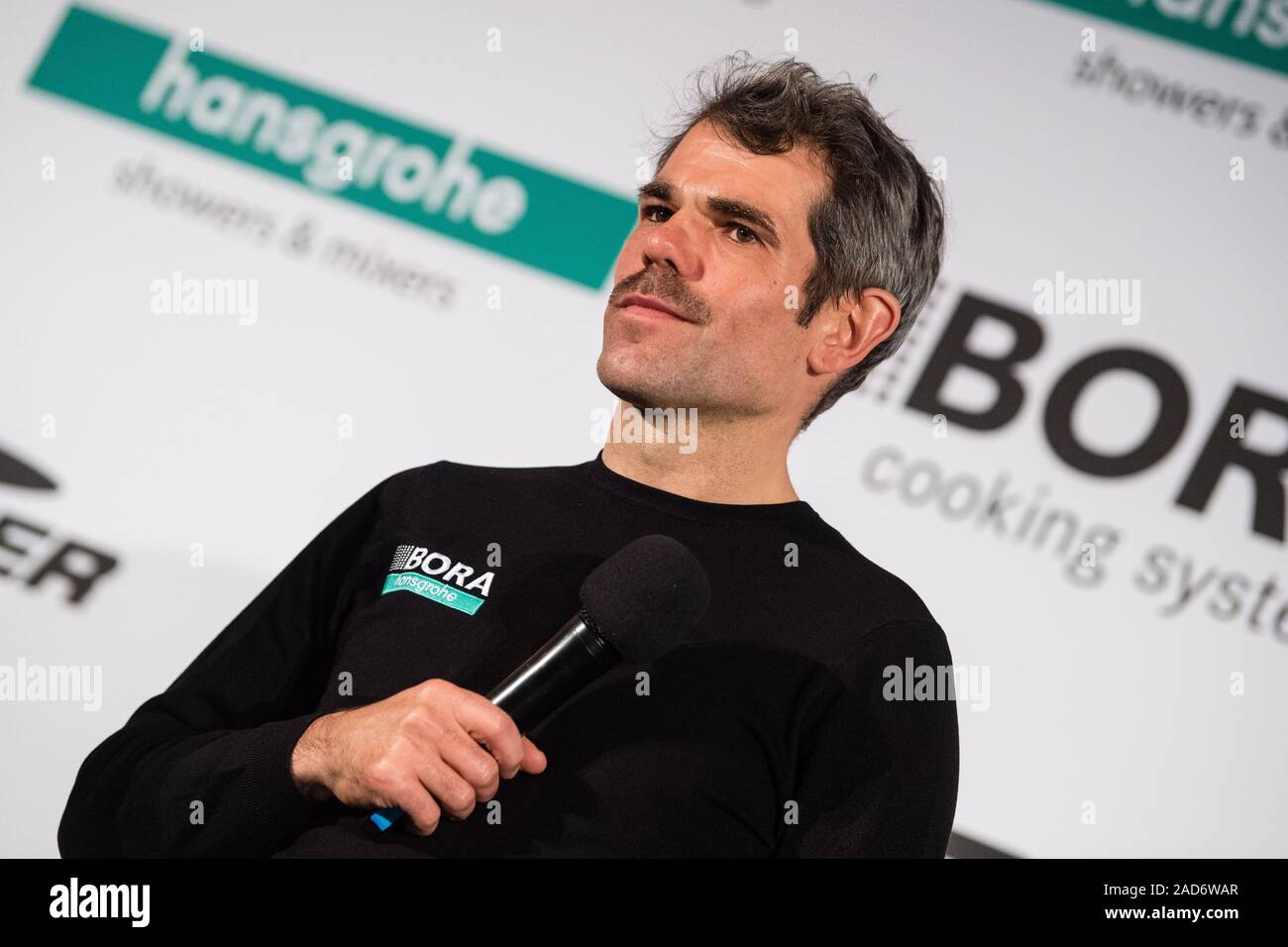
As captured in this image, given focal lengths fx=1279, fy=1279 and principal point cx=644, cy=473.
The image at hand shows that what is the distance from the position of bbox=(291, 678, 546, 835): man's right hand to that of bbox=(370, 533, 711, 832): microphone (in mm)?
41

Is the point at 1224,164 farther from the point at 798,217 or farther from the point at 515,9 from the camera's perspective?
the point at 515,9

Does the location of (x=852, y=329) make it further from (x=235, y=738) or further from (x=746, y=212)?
(x=235, y=738)

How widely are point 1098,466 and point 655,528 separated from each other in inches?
45.5

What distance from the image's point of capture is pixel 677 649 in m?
1.68

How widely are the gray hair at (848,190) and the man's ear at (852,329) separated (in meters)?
0.02

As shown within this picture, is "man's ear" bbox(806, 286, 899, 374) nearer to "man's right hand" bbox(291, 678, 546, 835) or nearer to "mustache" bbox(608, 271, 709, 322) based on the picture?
"mustache" bbox(608, 271, 709, 322)

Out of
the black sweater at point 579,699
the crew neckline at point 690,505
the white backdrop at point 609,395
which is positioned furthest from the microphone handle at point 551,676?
the white backdrop at point 609,395

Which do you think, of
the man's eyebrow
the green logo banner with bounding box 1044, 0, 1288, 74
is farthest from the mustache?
the green logo banner with bounding box 1044, 0, 1288, 74

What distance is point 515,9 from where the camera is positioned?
9.19 feet

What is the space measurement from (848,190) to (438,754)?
1151mm

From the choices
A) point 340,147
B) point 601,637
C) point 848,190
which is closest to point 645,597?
point 601,637

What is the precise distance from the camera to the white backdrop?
2443mm
